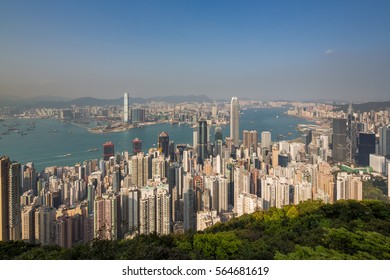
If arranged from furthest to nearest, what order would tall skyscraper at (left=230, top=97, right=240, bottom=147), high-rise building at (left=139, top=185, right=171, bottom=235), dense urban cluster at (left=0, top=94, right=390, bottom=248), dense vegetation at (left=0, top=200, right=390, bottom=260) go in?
1. tall skyscraper at (left=230, top=97, right=240, bottom=147)
2. high-rise building at (left=139, top=185, right=171, bottom=235)
3. dense urban cluster at (left=0, top=94, right=390, bottom=248)
4. dense vegetation at (left=0, top=200, right=390, bottom=260)

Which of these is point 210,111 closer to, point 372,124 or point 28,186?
point 372,124

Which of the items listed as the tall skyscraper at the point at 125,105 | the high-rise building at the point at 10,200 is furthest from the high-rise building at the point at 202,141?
the high-rise building at the point at 10,200

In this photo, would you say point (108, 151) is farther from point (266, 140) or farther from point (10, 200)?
point (266, 140)

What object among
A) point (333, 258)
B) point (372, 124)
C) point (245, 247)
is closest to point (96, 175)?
point (245, 247)

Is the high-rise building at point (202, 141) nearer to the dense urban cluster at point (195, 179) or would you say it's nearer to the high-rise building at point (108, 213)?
the dense urban cluster at point (195, 179)

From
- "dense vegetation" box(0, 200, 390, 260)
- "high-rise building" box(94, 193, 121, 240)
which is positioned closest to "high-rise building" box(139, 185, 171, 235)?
"high-rise building" box(94, 193, 121, 240)

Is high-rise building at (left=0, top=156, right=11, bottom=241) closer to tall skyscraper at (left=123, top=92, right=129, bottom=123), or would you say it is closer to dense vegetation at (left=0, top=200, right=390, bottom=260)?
dense vegetation at (left=0, top=200, right=390, bottom=260)
